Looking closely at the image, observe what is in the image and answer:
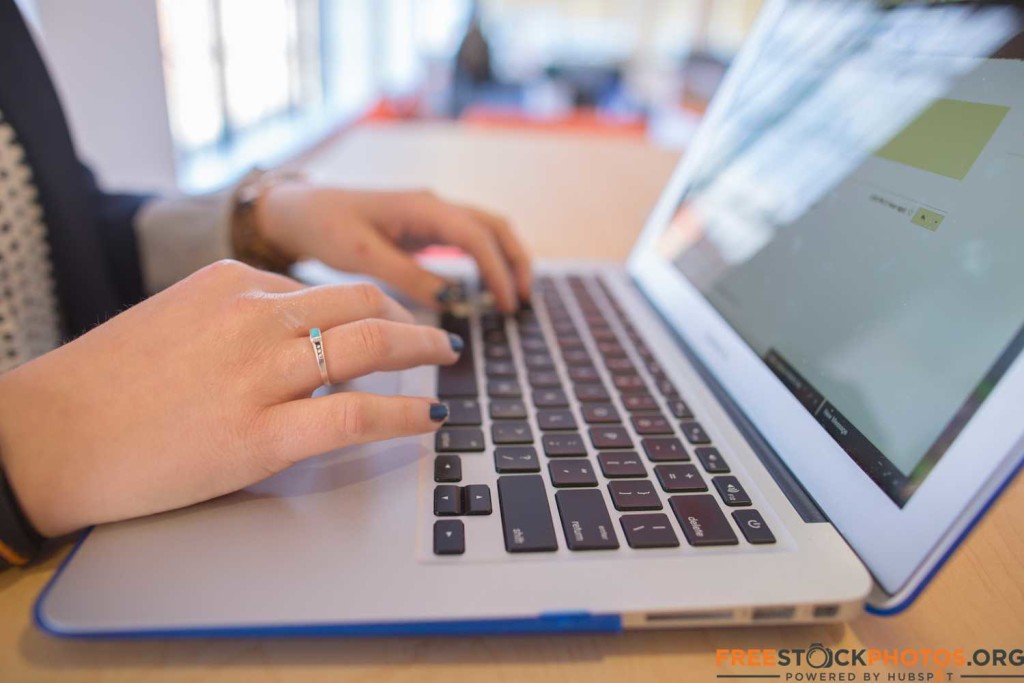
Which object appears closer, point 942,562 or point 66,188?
point 942,562

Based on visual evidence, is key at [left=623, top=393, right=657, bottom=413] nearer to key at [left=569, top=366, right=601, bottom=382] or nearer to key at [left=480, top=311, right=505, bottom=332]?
key at [left=569, top=366, right=601, bottom=382]

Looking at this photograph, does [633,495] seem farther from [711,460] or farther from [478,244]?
[478,244]

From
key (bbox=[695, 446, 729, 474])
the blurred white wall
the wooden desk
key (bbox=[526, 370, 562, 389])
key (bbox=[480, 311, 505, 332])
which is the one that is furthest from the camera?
the blurred white wall

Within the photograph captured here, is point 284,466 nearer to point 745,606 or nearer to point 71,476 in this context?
point 71,476

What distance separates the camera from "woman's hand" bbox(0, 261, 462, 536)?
29 centimetres

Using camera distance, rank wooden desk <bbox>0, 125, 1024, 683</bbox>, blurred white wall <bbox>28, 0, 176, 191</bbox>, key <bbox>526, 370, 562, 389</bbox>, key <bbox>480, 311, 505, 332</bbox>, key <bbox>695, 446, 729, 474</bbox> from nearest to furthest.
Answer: wooden desk <bbox>0, 125, 1024, 683</bbox> < key <bbox>695, 446, 729, 474</bbox> < key <bbox>526, 370, 562, 389</bbox> < key <bbox>480, 311, 505, 332</bbox> < blurred white wall <bbox>28, 0, 176, 191</bbox>

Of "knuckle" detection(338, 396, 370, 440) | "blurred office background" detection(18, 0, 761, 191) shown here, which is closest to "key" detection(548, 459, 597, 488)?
"knuckle" detection(338, 396, 370, 440)

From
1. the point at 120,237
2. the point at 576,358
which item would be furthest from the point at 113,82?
the point at 576,358

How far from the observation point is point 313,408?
0.31 m

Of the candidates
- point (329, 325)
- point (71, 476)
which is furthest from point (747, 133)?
point (71, 476)

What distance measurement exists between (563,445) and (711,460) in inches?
3.4

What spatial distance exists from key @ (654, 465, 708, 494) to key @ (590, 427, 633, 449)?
1.2 inches

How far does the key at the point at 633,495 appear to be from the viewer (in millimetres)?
319

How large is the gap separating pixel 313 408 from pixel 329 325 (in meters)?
0.06
